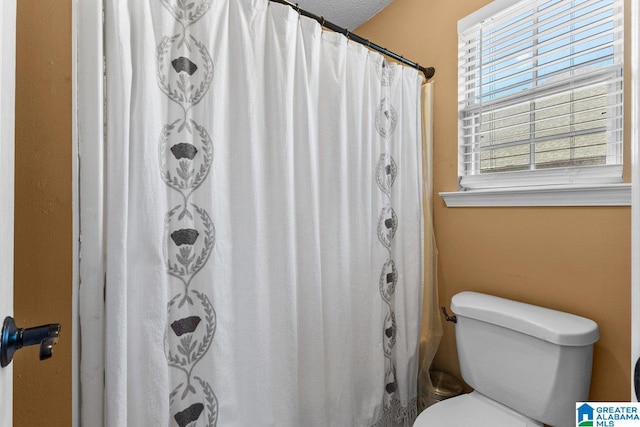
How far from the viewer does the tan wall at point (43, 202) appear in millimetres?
683

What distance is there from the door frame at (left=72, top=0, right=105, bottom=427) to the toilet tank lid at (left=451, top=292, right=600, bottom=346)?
4.18 ft

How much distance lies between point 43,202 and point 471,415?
1.47 metres

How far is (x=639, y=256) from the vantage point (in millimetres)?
461

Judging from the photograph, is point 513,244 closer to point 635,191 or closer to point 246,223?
point 635,191

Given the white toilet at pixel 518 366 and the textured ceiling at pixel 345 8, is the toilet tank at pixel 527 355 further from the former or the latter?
the textured ceiling at pixel 345 8

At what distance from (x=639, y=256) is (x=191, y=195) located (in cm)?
96

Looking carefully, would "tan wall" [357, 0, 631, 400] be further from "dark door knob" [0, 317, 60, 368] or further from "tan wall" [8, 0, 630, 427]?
"dark door knob" [0, 317, 60, 368]

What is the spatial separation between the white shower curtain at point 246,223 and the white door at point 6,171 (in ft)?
0.85

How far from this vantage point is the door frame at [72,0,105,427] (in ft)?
2.37

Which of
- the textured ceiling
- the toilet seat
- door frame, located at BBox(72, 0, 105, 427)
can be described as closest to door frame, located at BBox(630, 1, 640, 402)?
the toilet seat

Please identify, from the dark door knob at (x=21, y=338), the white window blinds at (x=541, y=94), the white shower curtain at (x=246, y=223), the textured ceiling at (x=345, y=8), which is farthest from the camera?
the textured ceiling at (x=345, y=8)

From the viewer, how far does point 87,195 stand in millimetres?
722

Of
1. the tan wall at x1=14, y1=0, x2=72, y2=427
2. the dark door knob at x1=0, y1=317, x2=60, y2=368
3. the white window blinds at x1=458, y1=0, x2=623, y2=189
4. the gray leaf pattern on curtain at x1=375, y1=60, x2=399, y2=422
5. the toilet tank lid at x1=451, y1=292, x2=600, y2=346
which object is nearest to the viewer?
the dark door knob at x1=0, y1=317, x2=60, y2=368

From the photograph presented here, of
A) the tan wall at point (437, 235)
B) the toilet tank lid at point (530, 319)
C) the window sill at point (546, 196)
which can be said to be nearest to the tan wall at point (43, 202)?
the tan wall at point (437, 235)
